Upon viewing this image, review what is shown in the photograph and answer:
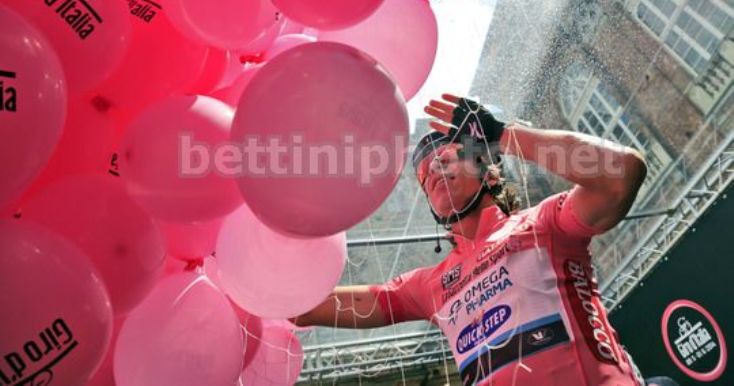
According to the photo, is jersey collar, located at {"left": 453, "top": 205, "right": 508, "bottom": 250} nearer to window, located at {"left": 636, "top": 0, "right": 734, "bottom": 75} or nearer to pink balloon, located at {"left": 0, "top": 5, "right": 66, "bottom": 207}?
pink balloon, located at {"left": 0, "top": 5, "right": 66, "bottom": 207}

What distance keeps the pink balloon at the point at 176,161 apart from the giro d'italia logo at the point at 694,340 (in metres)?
3.18

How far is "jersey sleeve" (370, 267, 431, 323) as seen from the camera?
1792 mm

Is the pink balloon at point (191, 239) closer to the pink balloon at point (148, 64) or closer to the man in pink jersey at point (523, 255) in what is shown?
the pink balloon at point (148, 64)

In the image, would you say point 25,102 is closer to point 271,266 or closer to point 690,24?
point 271,266

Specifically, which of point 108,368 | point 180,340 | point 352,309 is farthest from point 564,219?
point 108,368

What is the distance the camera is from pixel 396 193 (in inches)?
116

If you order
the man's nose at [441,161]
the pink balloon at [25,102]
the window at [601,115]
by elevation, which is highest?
the pink balloon at [25,102]

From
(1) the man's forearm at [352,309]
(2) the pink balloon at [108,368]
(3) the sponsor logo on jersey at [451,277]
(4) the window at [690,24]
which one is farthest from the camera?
(4) the window at [690,24]

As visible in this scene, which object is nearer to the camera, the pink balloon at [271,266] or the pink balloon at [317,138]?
the pink balloon at [317,138]

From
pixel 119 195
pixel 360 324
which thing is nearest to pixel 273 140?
pixel 119 195

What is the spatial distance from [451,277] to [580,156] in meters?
0.54

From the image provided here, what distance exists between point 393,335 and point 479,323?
107 inches

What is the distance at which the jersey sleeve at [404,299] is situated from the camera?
70.6 inches

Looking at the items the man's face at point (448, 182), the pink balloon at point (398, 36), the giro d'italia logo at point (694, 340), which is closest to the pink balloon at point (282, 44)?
the pink balloon at point (398, 36)
